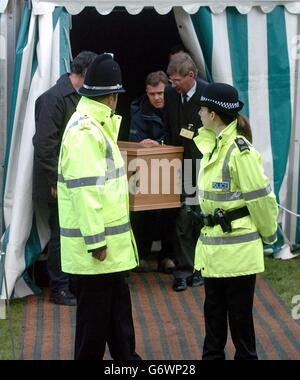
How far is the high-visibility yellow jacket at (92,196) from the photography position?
489 centimetres

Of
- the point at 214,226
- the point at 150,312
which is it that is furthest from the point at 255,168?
the point at 150,312

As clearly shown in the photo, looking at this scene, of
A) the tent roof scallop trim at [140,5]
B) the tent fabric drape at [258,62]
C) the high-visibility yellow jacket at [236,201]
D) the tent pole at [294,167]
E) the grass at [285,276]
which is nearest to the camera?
the high-visibility yellow jacket at [236,201]

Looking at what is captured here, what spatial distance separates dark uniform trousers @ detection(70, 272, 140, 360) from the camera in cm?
507

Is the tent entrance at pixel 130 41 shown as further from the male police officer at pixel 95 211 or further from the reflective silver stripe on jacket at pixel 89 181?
the reflective silver stripe on jacket at pixel 89 181

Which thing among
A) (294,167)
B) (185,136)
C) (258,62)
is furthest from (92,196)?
(294,167)

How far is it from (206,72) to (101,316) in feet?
10.7

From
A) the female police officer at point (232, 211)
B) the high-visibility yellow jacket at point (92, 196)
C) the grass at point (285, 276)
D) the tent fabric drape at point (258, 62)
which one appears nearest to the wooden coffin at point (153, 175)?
the tent fabric drape at point (258, 62)

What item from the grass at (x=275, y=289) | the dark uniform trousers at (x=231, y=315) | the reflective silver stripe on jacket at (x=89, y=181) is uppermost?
the reflective silver stripe on jacket at (x=89, y=181)

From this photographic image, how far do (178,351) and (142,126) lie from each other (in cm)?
240

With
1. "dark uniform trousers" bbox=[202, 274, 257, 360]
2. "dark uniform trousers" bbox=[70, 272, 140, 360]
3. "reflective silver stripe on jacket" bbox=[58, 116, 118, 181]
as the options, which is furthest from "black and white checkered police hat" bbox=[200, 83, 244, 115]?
"dark uniform trousers" bbox=[70, 272, 140, 360]

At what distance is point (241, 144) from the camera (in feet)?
16.8

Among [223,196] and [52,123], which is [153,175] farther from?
[223,196]

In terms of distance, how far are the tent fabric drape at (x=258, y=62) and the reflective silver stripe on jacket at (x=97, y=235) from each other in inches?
115

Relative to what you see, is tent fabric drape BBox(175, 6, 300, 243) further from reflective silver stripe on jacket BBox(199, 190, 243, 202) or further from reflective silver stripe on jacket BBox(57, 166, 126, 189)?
reflective silver stripe on jacket BBox(57, 166, 126, 189)
